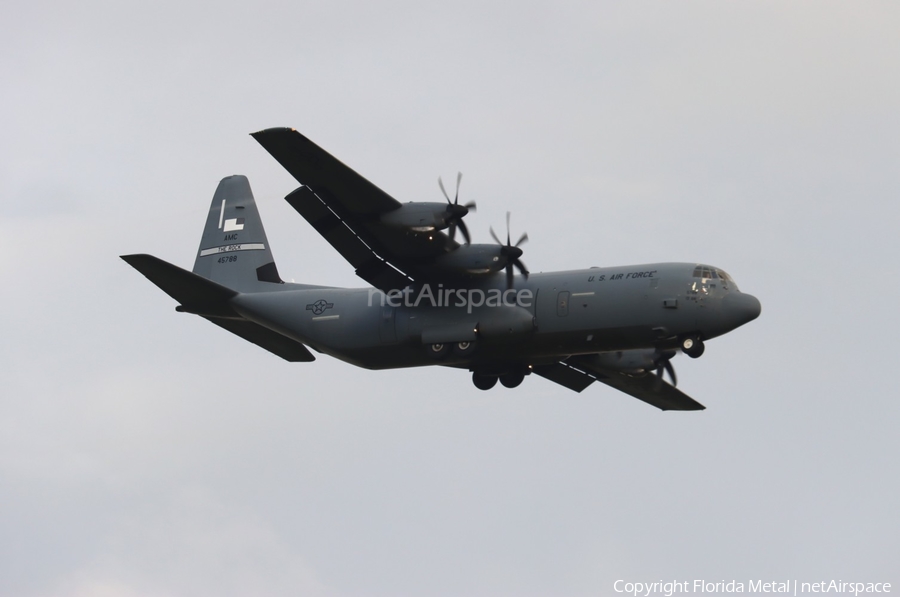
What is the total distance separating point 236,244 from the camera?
30.6 m

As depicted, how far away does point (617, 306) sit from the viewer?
25156mm

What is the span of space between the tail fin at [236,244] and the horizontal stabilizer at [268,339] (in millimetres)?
925

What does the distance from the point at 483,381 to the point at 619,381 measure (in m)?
4.16

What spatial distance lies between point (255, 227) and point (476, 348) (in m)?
7.92

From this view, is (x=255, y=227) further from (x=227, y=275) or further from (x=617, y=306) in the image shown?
(x=617, y=306)

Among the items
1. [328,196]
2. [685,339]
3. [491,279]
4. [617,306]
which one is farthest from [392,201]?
[685,339]

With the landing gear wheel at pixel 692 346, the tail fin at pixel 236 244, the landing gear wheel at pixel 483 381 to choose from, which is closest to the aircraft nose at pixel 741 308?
the landing gear wheel at pixel 692 346

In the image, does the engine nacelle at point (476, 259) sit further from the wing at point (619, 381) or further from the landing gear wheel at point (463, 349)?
the wing at point (619, 381)

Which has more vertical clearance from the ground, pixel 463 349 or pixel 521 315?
pixel 521 315

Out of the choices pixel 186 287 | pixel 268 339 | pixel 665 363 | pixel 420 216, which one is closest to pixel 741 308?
pixel 665 363

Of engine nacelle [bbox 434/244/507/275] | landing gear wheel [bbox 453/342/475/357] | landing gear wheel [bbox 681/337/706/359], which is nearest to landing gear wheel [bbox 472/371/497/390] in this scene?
landing gear wheel [bbox 453/342/475/357]

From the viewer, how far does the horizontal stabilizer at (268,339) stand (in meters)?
29.3

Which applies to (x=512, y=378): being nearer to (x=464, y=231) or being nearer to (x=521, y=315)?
(x=521, y=315)

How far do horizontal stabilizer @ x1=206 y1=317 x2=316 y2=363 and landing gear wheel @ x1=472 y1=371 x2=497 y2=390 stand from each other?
13.8 ft
